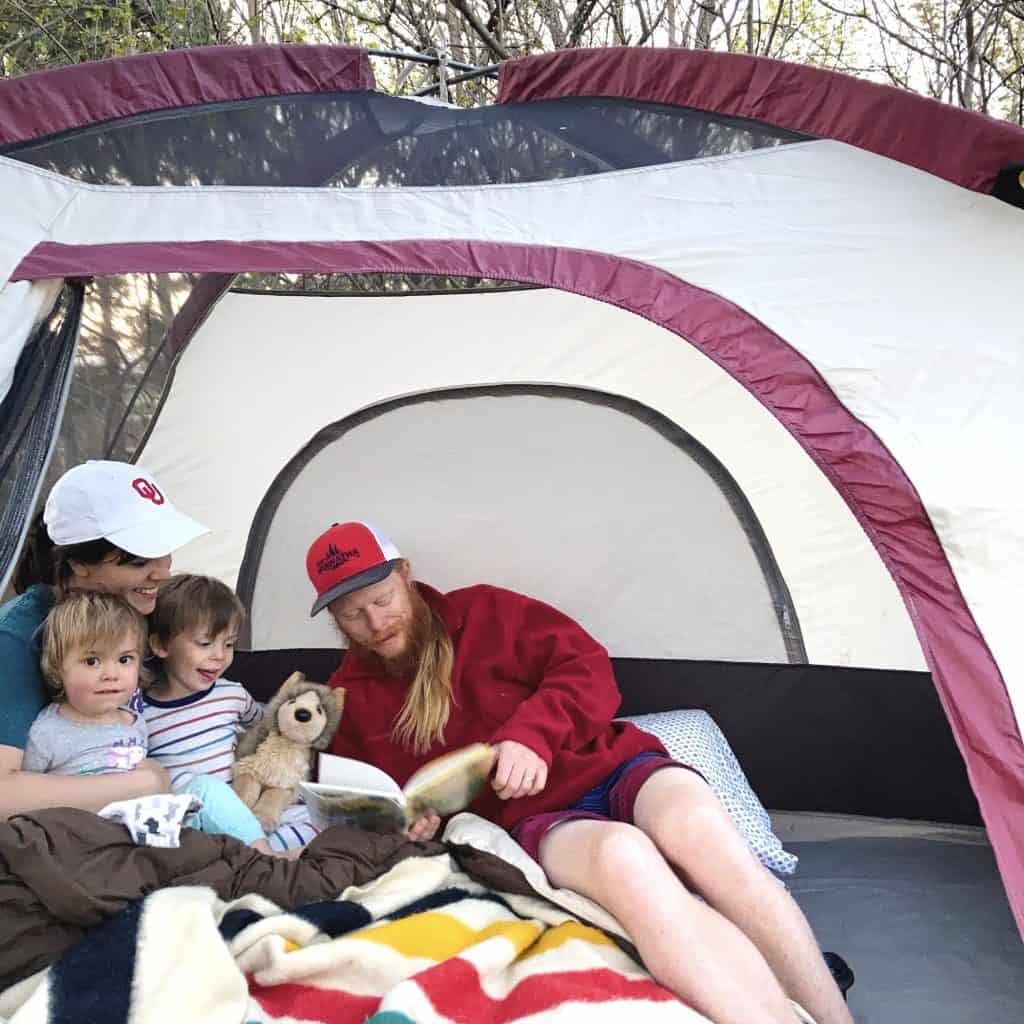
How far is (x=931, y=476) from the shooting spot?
5.39 ft

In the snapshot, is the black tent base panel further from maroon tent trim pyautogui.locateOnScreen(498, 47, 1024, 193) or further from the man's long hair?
maroon tent trim pyautogui.locateOnScreen(498, 47, 1024, 193)

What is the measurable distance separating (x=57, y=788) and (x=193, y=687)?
0.42 metres

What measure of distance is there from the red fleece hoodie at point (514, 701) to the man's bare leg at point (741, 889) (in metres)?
0.24

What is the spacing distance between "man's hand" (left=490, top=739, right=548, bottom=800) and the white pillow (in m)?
0.42

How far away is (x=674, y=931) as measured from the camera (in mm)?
1550

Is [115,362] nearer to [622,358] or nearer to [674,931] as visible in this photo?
[622,358]

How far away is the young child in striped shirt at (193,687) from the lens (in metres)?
2.02

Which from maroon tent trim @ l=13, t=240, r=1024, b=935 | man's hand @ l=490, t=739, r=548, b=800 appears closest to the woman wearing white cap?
maroon tent trim @ l=13, t=240, r=1024, b=935

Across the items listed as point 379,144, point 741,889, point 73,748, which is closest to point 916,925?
point 741,889

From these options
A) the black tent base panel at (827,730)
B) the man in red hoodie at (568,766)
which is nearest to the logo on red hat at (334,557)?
the man in red hoodie at (568,766)

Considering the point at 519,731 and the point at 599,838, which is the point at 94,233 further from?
the point at 599,838

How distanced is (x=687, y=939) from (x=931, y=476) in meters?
0.75

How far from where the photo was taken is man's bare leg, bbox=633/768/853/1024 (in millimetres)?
1645

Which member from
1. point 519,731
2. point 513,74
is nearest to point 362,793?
point 519,731
